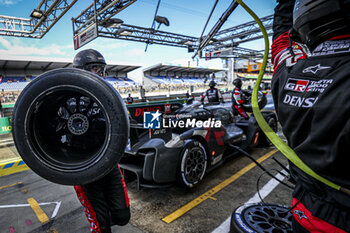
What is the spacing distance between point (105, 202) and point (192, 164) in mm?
1299

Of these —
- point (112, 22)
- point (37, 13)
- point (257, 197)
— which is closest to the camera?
point (257, 197)

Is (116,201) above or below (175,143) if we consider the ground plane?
below

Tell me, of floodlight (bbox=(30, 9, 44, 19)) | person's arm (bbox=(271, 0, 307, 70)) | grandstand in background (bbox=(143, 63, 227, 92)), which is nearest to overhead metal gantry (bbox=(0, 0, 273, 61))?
floodlight (bbox=(30, 9, 44, 19))

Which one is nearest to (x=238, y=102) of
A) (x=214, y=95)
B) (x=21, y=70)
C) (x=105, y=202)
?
(x=214, y=95)

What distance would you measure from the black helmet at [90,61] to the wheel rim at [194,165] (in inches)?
60.5

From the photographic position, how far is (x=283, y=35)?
1.15 meters

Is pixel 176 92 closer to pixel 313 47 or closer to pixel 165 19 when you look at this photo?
pixel 165 19

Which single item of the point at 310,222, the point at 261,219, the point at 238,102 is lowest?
the point at 261,219

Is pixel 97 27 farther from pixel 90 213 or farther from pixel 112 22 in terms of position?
pixel 90 213

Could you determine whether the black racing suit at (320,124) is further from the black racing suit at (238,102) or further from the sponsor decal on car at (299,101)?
the black racing suit at (238,102)

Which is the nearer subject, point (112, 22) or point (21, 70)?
point (112, 22)

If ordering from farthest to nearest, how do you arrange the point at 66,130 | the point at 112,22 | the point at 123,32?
1. the point at 123,32
2. the point at 112,22
3. the point at 66,130

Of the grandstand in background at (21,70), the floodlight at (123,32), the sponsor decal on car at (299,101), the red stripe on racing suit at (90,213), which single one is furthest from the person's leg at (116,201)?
the grandstand in background at (21,70)

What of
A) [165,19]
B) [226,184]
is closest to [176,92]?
[165,19]
